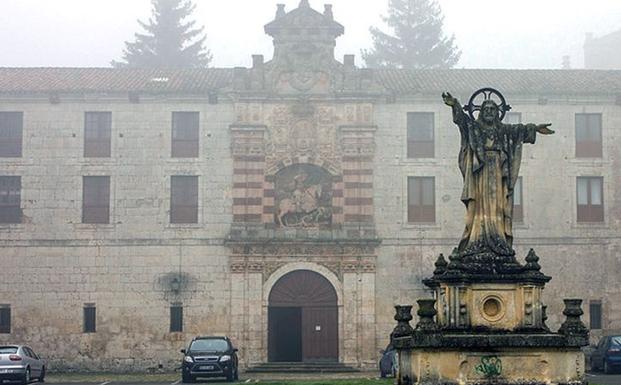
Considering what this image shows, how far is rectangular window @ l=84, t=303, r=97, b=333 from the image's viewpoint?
4269 centimetres

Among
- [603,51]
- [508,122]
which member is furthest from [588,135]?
[603,51]

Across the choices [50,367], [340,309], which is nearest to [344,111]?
[340,309]

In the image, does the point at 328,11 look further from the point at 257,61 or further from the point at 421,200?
the point at 421,200

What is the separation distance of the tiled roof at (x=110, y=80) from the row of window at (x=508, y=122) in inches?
305

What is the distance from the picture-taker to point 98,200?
43406 mm

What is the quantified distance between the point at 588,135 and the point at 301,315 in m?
→ 13.7

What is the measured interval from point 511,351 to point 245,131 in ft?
79.3

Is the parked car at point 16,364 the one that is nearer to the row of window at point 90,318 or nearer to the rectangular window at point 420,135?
the row of window at point 90,318

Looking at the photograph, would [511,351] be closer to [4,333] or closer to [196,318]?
[196,318]

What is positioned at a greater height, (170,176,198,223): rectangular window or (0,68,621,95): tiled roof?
(0,68,621,95): tiled roof

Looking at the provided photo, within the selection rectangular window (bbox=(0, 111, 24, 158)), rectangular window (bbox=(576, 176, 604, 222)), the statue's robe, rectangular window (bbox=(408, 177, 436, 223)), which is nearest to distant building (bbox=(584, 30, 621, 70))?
rectangular window (bbox=(576, 176, 604, 222))

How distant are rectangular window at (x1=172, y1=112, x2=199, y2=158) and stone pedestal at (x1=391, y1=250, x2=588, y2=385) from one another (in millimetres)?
23307

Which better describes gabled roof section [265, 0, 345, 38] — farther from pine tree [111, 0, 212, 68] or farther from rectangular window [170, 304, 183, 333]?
pine tree [111, 0, 212, 68]

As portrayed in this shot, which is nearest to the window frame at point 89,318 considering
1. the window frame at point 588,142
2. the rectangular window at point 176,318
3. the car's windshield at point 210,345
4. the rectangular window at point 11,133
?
the rectangular window at point 176,318
